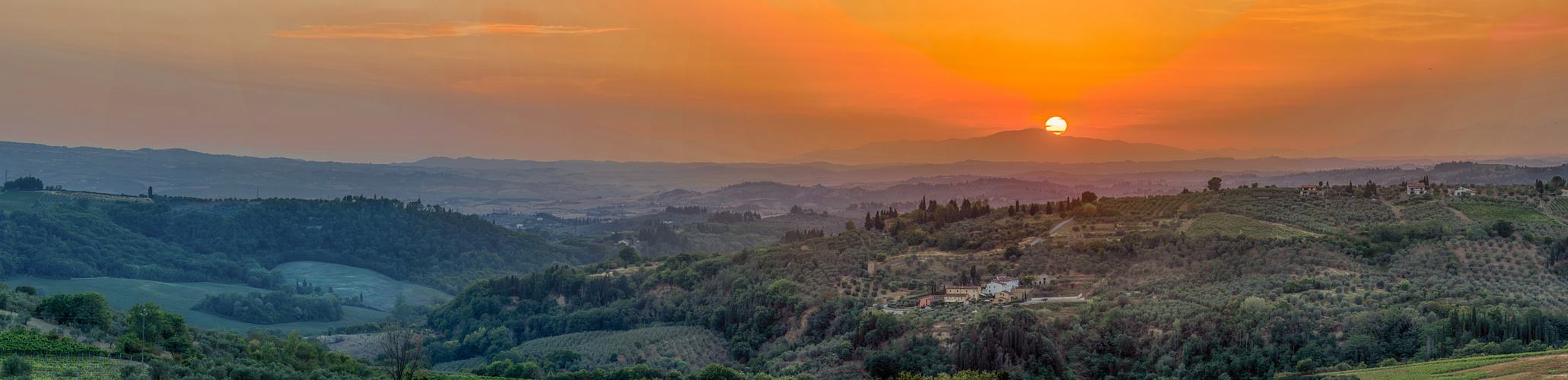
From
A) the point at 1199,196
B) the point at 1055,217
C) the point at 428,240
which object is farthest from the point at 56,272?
the point at 1199,196

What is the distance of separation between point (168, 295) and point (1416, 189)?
126 metres

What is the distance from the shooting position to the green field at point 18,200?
405 ft

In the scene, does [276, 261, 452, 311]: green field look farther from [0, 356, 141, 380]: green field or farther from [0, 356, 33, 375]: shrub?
[0, 356, 33, 375]: shrub

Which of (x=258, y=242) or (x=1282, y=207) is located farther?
(x=258, y=242)

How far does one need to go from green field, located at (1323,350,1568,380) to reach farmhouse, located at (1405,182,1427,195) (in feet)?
127

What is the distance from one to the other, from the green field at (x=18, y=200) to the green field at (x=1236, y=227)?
14704 cm

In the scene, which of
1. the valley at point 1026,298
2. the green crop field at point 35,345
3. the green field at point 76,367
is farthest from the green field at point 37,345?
the valley at point 1026,298

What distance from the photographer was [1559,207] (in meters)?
55.5

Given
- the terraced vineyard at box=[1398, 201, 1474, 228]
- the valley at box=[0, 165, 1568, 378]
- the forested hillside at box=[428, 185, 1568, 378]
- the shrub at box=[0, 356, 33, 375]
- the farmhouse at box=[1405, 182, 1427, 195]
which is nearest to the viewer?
the shrub at box=[0, 356, 33, 375]

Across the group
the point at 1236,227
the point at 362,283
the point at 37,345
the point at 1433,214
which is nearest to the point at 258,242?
the point at 362,283

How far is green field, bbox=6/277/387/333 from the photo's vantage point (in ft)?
310

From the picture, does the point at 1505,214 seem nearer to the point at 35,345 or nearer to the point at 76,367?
the point at 76,367

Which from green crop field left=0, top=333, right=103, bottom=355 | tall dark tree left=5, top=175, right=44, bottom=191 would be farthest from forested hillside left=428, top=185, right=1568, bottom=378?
tall dark tree left=5, top=175, right=44, bottom=191

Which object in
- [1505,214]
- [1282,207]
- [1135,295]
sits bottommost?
[1135,295]
